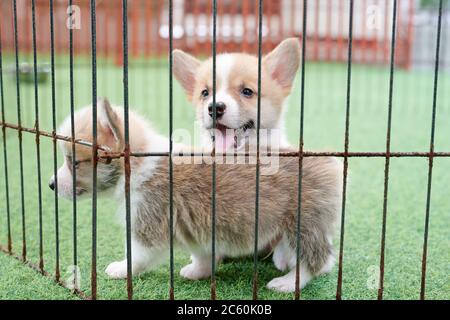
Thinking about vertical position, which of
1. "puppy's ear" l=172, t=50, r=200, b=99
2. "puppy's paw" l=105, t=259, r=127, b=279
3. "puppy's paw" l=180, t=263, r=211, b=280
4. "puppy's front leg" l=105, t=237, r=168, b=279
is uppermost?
"puppy's ear" l=172, t=50, r=200, b=99

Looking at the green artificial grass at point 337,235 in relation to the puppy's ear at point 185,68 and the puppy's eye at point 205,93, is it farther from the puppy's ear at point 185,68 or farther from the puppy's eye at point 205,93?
the puppy's ear at point 185,68

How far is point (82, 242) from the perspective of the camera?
2646 mm

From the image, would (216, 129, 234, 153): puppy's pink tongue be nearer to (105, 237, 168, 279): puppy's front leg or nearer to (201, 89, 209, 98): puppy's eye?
(201, 89, 209, 98): puppy's eye

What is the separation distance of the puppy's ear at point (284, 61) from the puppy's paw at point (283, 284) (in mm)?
1057

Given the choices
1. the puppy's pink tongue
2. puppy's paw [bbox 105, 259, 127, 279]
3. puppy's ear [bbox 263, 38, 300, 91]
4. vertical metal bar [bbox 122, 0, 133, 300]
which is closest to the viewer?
vertical metal bar [bbox 122, 0, 133, 300]

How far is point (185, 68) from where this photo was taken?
2904mm

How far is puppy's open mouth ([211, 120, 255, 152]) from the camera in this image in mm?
2607

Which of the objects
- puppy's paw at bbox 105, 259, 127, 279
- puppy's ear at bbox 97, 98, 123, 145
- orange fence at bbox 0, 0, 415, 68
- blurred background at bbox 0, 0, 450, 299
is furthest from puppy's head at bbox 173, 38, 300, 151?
orange fence at bbox 0, 0, 415, 68

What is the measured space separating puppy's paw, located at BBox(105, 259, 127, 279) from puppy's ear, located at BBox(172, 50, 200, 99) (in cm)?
104

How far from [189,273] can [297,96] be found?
6218mm

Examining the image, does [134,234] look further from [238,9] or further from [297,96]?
[238,9]

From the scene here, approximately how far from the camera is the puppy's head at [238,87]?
2.61m

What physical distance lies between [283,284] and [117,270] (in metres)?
0.63
